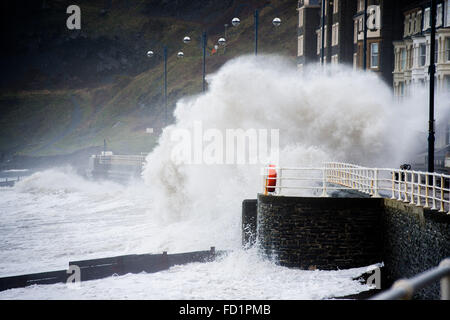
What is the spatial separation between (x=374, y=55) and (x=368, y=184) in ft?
96.4

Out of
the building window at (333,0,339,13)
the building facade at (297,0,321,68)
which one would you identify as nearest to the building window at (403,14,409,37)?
the building window at (333,0,339,13)

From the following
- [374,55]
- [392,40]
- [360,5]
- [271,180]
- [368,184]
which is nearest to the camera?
[271,180]

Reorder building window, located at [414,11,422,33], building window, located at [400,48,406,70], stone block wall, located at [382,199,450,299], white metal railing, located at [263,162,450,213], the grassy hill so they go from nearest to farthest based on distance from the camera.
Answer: stone block wall, located at [382,199,450,299] → white metal railing, located at [263,162,450,213] → building window, located at [414,11,422,33] → building window, located at [400,48,406,70] → the grassy hill

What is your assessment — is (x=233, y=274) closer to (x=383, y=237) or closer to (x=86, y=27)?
(x=383, y=237)

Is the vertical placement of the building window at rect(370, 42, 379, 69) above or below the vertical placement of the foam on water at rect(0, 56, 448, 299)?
above

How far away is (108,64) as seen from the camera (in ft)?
463

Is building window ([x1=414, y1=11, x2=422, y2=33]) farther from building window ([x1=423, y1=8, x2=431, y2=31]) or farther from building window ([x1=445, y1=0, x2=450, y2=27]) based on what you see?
building window ([x1=445, y1=0, x2=450, y2=27])

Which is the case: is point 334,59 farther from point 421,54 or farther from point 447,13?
point 447,13

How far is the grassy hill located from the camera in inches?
4144

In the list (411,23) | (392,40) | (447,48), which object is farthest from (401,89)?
(447,48)

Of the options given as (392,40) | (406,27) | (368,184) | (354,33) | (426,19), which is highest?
(354,33)

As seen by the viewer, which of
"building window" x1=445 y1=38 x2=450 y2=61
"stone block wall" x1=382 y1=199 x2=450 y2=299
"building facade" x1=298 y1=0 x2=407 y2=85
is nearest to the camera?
"stone block wall" x1=382 y1=199 x2=450 y2=299

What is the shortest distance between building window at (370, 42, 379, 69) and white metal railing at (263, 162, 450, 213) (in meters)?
19.5

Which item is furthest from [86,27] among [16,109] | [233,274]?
[233,274]
